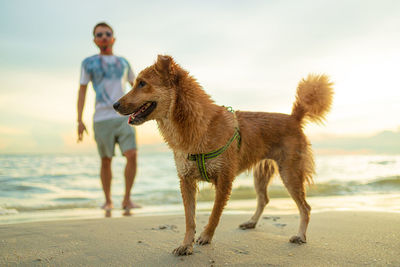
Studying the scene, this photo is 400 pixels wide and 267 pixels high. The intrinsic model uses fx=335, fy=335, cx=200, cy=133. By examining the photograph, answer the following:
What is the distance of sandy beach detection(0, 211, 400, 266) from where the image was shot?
112 inches

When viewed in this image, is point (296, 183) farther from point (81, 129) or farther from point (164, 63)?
point (81, 129)

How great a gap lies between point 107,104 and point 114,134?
1.96 ft

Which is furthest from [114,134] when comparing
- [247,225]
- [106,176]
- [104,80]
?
[247,225]

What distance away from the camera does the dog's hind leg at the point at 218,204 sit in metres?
3.35

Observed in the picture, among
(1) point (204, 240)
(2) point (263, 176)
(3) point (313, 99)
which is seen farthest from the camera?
(2) point (263, 176)

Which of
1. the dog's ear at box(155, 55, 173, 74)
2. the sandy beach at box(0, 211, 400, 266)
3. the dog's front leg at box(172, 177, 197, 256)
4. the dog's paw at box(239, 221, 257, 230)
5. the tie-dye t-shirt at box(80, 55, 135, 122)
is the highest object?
the tie-dye t-shirt at box(80, 55, 135, 122)

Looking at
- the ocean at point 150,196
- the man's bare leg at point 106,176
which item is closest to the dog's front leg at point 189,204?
the ocean at point 150,196

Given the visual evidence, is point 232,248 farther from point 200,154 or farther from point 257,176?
point 257,176

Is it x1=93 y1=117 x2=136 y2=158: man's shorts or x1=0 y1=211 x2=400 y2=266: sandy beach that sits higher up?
x1=93 y1=117 x2=136 y2=158: man's shorts

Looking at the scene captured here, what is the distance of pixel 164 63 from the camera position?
328 centimetres

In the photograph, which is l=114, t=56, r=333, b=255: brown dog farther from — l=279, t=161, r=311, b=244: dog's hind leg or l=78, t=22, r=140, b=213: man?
l=78, t=22, r=140, b=213: man

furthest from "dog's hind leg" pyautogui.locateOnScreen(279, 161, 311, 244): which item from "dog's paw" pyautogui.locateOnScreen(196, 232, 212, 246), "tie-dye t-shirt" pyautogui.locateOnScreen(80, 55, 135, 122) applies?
"tie-dye t-shirt" pyautogui.locateOnScreen(80, 55, 135, 122)

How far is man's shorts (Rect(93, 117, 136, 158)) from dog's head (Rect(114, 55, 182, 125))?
10.6ft

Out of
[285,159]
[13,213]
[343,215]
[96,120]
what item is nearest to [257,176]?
[285,159]
